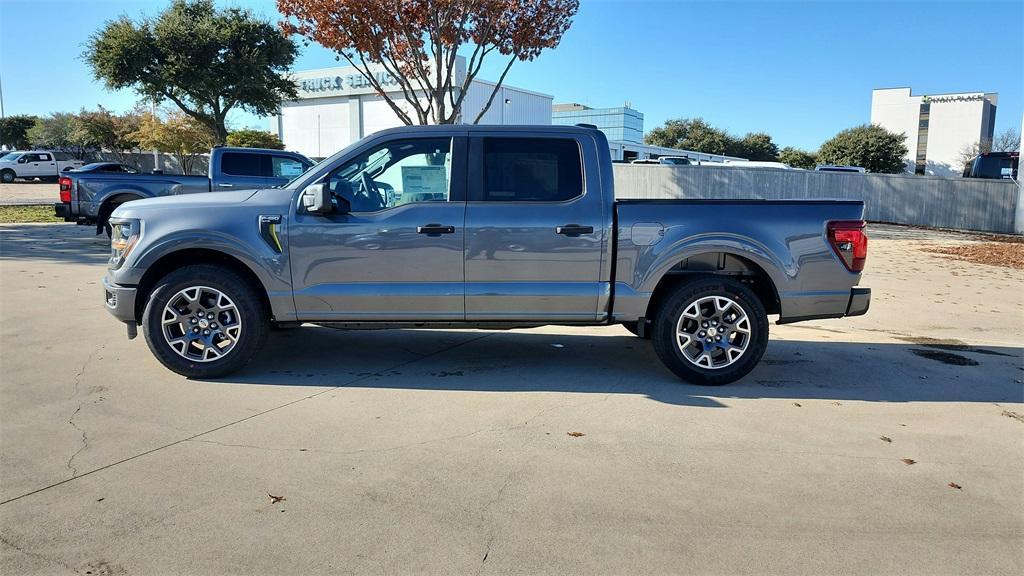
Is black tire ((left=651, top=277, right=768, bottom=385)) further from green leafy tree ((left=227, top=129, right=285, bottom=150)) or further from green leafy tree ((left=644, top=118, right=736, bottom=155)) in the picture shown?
green leafy tree ((left=644, top=118, right=736, bottom=155))

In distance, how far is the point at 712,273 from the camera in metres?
5.91

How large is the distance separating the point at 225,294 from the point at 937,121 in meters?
99.5

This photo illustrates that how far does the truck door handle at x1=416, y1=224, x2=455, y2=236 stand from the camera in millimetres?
5602

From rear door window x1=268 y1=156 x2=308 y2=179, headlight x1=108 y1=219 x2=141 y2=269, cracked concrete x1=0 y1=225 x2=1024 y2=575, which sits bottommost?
cracked concrete x1=0 y1=225 x2=1024 y2=575

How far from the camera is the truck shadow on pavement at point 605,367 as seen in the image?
568 cm

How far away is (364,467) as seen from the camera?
13.4 ft

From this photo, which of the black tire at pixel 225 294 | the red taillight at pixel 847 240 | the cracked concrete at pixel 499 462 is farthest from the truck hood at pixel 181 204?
the red taillight at pixel 847 240

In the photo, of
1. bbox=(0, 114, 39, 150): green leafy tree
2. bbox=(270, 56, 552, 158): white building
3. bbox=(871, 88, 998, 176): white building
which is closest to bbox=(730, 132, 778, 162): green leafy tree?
bbox=(871, 88, 998, 176): white building

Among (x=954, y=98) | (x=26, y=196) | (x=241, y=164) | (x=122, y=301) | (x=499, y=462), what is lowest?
(x=499, y=462)

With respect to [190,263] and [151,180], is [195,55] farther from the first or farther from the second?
[190,263]

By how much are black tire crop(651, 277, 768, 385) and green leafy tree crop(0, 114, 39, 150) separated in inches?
3049

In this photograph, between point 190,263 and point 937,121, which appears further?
point 937,121

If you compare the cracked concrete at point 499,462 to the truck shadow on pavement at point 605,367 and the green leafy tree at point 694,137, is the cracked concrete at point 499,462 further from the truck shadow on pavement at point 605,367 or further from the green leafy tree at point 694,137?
the green leafy tree at point 694,137

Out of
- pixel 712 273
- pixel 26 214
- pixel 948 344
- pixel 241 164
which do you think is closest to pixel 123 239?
pixel 712 273
